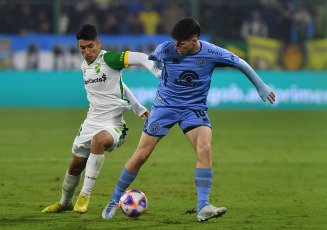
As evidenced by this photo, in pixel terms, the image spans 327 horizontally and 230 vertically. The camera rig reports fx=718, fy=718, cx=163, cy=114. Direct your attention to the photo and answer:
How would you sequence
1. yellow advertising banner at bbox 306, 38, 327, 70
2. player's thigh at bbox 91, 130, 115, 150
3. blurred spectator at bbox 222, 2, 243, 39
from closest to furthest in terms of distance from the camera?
1. player's thigh at bbox 91, 130, 115, 150
2. yellow advertising banner at bbox 306, 38, 327, 70
3. blurred spectator at bbox 222, 2, 243, 39

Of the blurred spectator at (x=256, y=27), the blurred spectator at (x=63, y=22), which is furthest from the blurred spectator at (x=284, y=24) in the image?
the blurred spectator at (x=63, y=22)

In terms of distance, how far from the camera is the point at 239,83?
21750mm

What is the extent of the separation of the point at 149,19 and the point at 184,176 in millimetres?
14345

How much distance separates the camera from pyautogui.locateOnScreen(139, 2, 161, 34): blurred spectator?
2375 cm

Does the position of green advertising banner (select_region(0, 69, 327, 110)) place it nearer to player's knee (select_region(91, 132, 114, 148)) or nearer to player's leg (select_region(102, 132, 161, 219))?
player's knee (select_region(91, 132, 114, 148))

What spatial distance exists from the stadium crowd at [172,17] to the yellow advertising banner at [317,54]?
31 cm

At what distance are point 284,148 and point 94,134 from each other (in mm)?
6984

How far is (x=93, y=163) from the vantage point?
7.06m

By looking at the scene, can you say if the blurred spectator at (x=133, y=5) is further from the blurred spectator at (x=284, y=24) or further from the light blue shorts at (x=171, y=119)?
the light blue shorts at (x=171, y=119)

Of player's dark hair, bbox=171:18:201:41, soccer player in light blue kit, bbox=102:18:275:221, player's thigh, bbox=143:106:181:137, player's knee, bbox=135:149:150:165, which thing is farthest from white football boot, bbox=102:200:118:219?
player's dark hair, bbox=171:18:201:41

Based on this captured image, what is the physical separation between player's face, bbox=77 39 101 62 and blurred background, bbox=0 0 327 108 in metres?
15.2

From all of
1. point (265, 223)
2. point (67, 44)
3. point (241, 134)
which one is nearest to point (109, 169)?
point (265, 223)

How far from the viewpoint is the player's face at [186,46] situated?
21.8 ft

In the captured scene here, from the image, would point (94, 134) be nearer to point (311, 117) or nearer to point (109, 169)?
point (109, 169)
